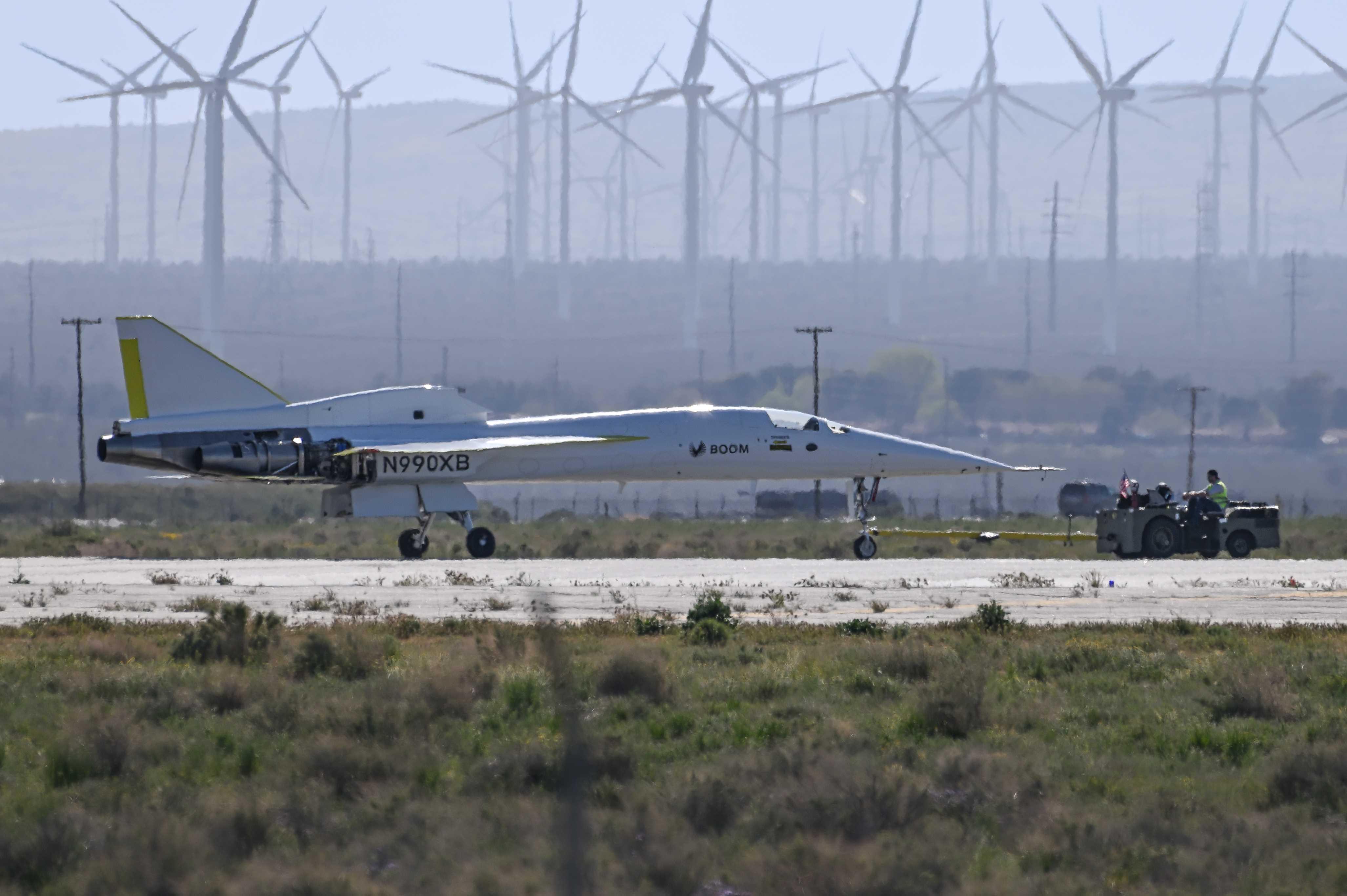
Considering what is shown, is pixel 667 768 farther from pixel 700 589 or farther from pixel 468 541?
pixel 468 541

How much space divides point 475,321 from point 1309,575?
155076mm

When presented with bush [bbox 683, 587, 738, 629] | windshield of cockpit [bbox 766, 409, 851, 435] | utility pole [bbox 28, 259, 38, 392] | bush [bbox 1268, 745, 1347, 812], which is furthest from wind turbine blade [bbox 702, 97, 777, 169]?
bush [bbox 1268, 745, 1347, 812]

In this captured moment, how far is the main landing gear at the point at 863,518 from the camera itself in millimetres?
38875

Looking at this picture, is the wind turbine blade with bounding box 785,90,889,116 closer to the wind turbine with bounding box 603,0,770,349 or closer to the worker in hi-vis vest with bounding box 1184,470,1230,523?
the wind turbine with bounding box 603,0,770,349

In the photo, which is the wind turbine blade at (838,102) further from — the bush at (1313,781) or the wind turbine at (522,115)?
the bush at (1313,781)

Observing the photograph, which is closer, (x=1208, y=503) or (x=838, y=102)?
(x=1208, y=503)

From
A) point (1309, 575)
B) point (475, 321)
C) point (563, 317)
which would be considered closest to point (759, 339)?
point (563, 317)

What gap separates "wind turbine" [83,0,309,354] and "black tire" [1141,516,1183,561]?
62.3m

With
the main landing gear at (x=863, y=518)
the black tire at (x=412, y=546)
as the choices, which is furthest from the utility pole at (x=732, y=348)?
the black tire at (x=412, y=546)

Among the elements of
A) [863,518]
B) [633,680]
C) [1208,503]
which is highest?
[1208,503]

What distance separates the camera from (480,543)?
39188 millimetres

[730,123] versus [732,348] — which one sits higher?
[730,123]

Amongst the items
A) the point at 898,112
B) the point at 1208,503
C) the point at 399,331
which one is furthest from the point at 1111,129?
the point at 1208,503

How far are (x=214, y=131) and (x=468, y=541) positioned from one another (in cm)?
6967
